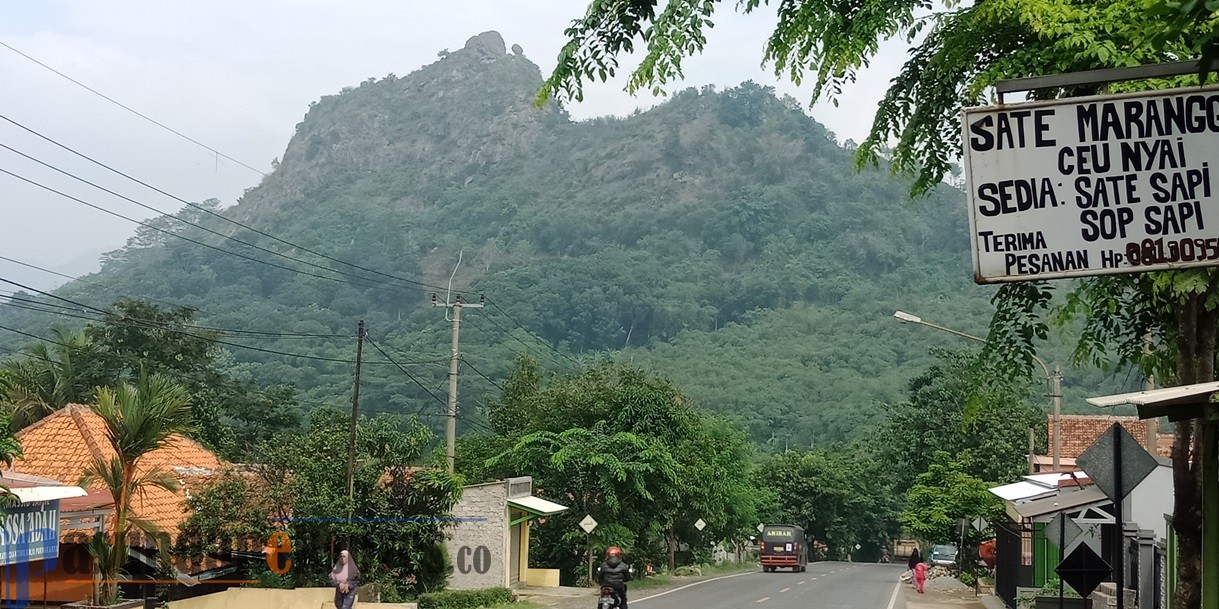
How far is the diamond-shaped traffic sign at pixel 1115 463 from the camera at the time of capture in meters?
10.4

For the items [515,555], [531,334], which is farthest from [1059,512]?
[531,334]

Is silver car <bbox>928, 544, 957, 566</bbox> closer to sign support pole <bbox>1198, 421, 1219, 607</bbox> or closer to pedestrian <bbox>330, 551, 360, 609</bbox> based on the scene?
pedestrian <bbox>330, 551, 360, 609</bbox>

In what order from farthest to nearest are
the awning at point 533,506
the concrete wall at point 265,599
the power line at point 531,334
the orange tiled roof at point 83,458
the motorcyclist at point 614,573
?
the power line at point 531,334 < the awning at point 533,506 < the orange tiled roof at point 83,458 < the concrete wall at point 265,599 < the motorcyclist at point 614,573

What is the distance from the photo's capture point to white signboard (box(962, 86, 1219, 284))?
4938 millimetres

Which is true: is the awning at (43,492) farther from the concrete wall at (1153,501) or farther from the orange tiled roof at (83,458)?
the concrete wall at (1153,501)

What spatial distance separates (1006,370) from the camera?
33.4 ft

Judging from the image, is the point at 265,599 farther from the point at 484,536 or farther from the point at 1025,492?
the point at 1025,492

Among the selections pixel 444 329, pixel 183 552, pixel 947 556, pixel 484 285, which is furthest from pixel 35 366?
pixel 484 285

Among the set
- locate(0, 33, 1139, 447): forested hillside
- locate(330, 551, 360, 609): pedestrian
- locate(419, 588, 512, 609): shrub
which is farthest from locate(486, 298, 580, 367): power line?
locate(330, 551, 360, 609): pedestrian

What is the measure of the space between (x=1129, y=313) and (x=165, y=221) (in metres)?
158

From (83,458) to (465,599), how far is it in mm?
9492

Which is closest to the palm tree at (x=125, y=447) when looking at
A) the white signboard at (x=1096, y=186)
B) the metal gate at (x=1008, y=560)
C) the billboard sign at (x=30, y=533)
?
the billboard sign at (x=30, y=533)

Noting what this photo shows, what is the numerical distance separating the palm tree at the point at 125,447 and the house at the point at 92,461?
162 cm

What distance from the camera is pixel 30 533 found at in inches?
723
